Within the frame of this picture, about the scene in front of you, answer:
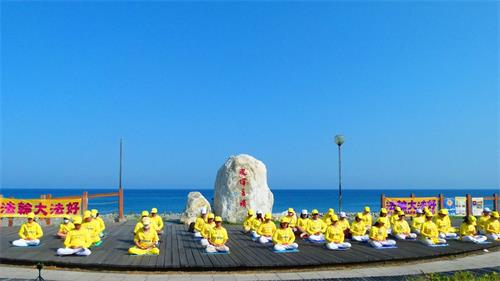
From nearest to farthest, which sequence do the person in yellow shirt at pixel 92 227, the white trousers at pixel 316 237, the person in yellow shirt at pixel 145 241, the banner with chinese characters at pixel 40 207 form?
the person in yellow shirt at pixel 145 241, the person in yellow shirt at pixel 92 227, the white trousers at pixel 316 237, the banner with chinese characters at pixel 40 207

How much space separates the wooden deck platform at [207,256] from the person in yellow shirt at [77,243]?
0.95 feet

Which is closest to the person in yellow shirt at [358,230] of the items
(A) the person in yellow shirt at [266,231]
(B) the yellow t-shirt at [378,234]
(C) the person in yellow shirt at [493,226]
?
(B) the yellow t-shirt at [378,234]

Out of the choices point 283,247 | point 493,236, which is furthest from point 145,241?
point 493,236

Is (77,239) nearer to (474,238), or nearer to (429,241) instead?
(429,241)

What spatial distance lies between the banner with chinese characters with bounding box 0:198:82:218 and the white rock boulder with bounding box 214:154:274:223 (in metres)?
7.38

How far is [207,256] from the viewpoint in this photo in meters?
13.3

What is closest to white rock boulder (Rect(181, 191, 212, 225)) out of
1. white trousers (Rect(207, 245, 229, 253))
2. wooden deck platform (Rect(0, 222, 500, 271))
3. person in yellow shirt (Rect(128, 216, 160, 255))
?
wooden deck platform (Rect(0, 222, 500, 271))

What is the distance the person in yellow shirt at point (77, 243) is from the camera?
13031 mm

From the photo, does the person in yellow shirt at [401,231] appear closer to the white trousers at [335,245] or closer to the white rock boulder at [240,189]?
the white trousers at [335,245]

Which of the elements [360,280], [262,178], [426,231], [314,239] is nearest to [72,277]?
[360,280]

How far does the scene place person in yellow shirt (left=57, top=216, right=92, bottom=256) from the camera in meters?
13.0

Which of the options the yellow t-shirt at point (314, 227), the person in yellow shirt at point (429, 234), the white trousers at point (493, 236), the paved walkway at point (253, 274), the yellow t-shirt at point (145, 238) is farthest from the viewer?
the yellow t-shirt at point (314, 227)

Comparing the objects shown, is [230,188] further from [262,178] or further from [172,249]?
[172,249]

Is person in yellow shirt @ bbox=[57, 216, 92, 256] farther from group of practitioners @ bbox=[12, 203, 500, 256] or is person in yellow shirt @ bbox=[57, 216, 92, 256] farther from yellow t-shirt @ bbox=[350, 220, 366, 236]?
yellow t-shirt @ bbox=[350, 220, 366, 236]
